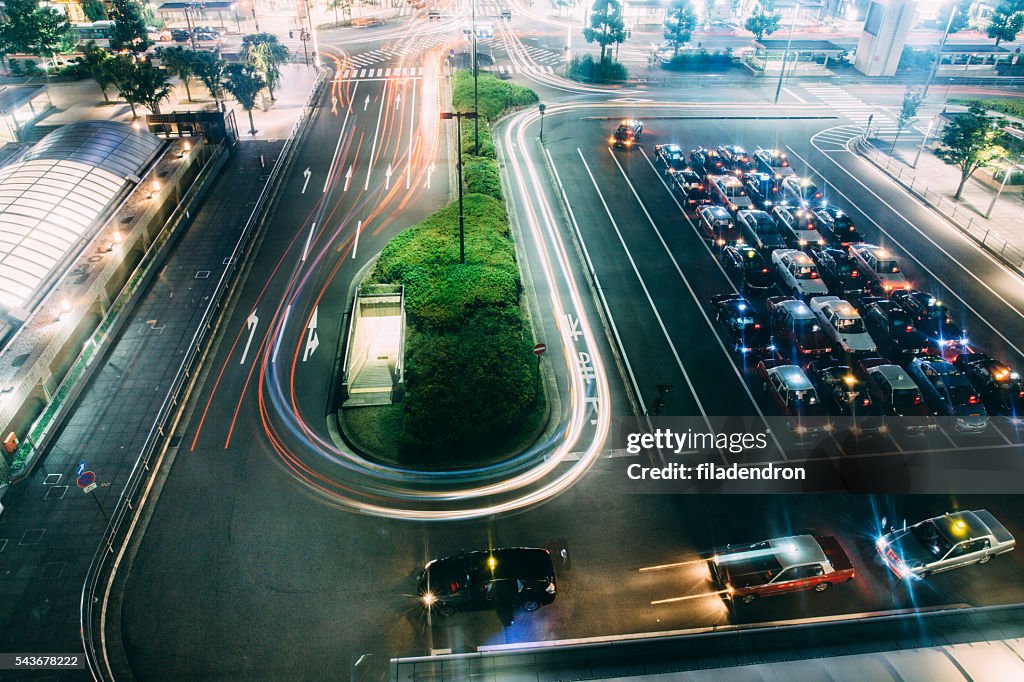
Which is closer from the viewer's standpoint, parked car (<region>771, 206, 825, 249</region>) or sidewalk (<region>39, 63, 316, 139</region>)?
parked car (<region>771, 206, 825, 249</region>)

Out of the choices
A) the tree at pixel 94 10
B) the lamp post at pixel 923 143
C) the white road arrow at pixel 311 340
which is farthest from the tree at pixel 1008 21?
the tree at pixel 94 10

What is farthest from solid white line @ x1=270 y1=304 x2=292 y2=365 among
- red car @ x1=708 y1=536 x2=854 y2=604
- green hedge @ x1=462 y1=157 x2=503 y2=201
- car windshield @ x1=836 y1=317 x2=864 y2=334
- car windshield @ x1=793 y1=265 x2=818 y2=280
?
car windshield @ x1=793 y1=265 x2=818 y2=280

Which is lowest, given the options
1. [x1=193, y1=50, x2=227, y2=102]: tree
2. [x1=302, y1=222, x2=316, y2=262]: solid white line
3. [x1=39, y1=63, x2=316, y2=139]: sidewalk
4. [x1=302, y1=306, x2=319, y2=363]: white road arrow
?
[x1=302, y1=306, x2=319, y2=363]: white road arrow

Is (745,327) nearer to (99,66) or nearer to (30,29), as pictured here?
(99,66)

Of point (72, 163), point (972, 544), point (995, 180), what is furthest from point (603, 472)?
point (995, 180)

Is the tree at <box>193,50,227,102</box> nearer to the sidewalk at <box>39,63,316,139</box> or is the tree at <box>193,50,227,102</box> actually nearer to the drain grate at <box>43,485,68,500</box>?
the sidewalk at <box>39,63,316,139</box>

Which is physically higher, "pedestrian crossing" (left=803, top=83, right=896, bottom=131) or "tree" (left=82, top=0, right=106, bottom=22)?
"tree" (left=82, top=0, right=106, bottom=22)

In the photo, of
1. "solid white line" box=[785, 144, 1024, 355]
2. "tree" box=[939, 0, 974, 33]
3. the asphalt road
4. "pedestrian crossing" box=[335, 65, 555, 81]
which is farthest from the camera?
"tree" box=[939, 0, 974, 33]
